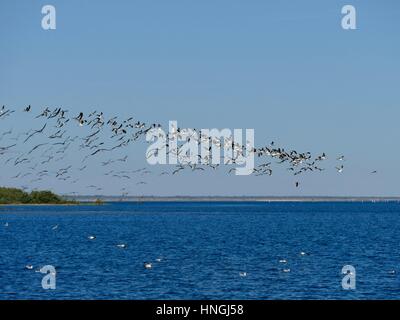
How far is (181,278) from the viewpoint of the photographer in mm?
61875

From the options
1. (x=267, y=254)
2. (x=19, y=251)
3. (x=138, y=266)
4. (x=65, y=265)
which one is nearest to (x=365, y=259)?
(x=267, y=254)

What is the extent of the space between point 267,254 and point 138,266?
2131 cm

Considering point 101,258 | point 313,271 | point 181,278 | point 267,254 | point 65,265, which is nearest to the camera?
point 181,278

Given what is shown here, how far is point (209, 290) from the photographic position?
5466 centimetres

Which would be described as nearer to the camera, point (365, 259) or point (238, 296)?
point (238, 296)

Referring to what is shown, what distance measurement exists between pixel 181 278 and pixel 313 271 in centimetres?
1338

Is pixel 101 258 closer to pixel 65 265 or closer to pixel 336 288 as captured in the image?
pixel 65 265
